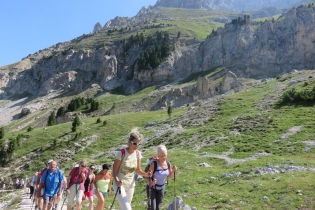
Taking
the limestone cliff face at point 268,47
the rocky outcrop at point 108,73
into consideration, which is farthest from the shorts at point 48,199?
the rocky outcrop at point 108,73

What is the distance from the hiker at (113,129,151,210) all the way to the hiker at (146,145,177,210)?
36 centimetres

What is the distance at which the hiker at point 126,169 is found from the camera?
8.38 meters

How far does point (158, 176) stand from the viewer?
30.1 ft

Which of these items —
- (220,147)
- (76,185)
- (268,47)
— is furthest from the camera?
(268,47)

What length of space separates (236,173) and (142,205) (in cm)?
842

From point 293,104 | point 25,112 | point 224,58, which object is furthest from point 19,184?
point 224,58

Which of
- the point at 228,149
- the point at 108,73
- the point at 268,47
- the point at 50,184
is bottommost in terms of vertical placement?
the point at 228,149

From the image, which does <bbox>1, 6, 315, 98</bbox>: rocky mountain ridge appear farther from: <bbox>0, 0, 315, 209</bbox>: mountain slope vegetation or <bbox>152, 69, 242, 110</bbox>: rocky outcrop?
<bbox>0, 0, 315, 209</bbox>: mountain slope vegetation

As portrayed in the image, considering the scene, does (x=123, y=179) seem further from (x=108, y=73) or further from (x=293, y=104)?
(x=108, y=73)

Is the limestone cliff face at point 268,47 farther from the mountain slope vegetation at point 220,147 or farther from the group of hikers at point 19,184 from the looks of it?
the group of hikers at point 19,184

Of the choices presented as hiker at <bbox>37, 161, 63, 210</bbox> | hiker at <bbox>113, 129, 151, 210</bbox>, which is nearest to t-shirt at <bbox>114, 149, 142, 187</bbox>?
hiker at <bbox>113, 129, 151, 210</bbox>

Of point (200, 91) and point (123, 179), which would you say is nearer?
point (123, 179)

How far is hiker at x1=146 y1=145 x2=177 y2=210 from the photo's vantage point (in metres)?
9.09

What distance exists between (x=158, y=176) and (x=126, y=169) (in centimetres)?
122
